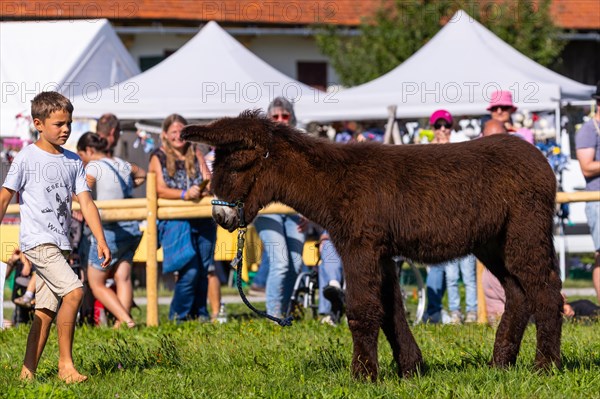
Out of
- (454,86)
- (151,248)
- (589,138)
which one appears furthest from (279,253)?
(454,86)

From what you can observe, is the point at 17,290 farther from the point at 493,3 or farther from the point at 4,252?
the point at 493,3

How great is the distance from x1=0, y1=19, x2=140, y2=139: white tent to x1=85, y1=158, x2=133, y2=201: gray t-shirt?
5.61 metres

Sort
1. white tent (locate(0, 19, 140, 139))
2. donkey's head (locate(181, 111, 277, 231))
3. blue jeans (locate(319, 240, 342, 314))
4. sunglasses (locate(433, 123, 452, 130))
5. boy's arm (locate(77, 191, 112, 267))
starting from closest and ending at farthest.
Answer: donkey's head (locate(181, 111, 277, 231))
boy's arm (locate(77, 191, 112, 267))
blue jeans (locate(319, 240, 342, 314))
sunglasses (locate(433, 123, 452, 130))
white tent (locate(0, 19, 140, 139))

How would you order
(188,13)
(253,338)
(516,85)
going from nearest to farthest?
1. (253,338)
2. (516,85)
3. (188,13)

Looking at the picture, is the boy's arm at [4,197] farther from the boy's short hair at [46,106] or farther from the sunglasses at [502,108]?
the sunglasses at [502,108]

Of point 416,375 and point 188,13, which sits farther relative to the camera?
point 188,13

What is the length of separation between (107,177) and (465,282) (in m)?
3.87

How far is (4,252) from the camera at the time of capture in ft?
36.6

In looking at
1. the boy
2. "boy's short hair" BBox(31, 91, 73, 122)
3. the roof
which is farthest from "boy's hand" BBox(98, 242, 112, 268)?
the roof

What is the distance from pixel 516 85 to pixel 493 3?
1120cm

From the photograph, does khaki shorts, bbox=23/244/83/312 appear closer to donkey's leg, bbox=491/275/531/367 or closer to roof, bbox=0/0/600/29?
donkey's leg, bbox=491/275/531/367

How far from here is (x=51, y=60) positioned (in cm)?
1756

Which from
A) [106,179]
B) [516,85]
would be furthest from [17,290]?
[516,85]

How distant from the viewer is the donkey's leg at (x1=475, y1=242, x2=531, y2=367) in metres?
7.14
